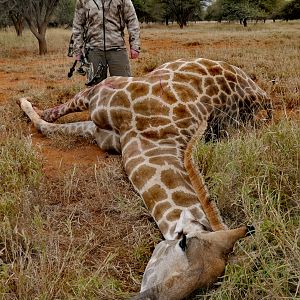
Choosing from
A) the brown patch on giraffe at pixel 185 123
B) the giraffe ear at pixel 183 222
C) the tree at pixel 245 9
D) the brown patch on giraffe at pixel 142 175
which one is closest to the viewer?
the giraffe ear at pixel 183 222

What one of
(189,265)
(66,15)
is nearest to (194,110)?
(189,265)

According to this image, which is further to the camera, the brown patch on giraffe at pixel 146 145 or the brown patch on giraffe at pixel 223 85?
the brown patch on giraffe at pixel 223 85

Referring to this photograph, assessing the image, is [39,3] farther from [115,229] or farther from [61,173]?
[115,229]

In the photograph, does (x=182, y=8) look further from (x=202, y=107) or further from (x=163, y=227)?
(x=163, y=227)

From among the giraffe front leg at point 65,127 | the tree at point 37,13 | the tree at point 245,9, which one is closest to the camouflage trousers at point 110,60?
the giraffe front leg at point 65,127

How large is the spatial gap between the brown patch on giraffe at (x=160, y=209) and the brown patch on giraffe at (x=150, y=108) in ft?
3.39

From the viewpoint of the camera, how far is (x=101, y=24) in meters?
5.69

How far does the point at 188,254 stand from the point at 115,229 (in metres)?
0.93

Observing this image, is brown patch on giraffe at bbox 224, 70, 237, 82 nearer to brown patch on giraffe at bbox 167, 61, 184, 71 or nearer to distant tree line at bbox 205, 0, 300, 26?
brown patch on giraffe at bbox 167, 61, 184, 71

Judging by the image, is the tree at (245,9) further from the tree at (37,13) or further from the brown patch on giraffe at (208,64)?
the brown patch on giraffe at (208,64)

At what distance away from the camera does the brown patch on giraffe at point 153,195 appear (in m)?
2.90

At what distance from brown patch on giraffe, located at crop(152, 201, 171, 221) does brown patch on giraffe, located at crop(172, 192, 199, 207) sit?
2.1 inches

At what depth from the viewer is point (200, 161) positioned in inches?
134

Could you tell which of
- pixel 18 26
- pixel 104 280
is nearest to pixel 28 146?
pixel 104 280
